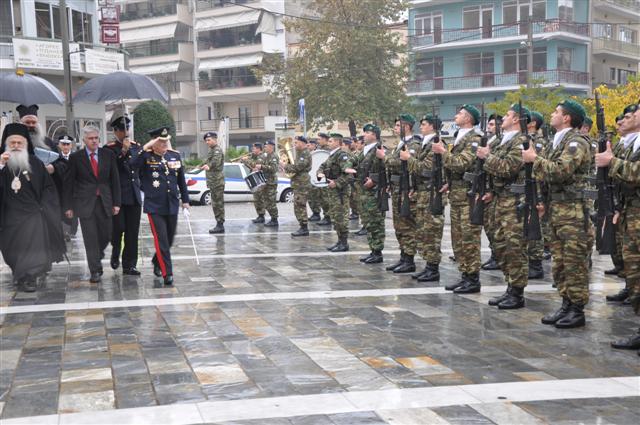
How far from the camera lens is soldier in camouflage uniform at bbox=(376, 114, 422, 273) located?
9.86 metres

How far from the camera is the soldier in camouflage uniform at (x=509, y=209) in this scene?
757 centimetres

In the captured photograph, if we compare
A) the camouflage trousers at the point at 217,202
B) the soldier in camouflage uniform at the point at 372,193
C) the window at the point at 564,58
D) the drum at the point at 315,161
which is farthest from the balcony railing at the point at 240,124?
the soldier in camouflage uniform at the point at 372,193

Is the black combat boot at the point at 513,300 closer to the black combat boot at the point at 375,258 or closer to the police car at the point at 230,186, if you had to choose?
the black combat boot at the point at 375,258

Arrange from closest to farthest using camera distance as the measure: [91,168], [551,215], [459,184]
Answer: [551,215], [459,184], [91,168]

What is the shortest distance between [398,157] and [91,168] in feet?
13.1

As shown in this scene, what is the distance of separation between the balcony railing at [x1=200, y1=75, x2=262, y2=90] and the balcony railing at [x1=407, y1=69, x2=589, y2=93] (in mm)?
12110

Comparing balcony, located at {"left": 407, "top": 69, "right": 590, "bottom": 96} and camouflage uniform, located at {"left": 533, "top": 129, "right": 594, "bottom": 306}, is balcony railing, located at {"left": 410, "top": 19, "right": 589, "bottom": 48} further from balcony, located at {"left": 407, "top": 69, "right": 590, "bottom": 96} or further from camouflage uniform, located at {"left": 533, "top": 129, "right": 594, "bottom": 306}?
camouflage uniform, located at {"left": 533, "top": 129, "right": 594, "bottom": 306}

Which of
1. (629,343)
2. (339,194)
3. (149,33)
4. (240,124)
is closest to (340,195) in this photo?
(339,194)

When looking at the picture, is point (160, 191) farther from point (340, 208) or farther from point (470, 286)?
point (470, 286)

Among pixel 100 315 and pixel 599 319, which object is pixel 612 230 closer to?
pixel 599 319

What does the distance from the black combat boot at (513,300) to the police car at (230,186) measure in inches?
653

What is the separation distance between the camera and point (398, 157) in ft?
33.0

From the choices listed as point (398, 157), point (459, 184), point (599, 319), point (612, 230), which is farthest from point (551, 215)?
point (398, 157)

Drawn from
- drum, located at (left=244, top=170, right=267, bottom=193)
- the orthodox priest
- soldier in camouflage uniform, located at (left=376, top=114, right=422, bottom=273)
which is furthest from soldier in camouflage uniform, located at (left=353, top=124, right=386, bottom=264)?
drum, located at (left=244, top=170, right=267, bottom=193)
